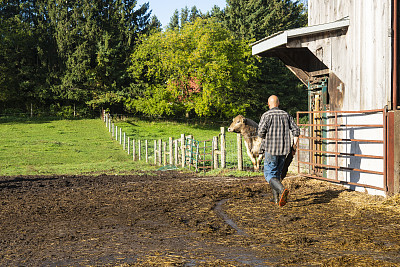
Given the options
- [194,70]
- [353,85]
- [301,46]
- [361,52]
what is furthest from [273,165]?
[194,70]

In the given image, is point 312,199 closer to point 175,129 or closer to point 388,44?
point 388,44

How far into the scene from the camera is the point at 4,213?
8.73m

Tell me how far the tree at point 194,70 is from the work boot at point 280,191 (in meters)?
36.6

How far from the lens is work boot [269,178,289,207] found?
7895mm

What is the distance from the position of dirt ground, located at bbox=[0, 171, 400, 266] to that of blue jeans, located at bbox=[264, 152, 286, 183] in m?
0.61

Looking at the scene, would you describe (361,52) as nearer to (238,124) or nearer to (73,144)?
(238,124)

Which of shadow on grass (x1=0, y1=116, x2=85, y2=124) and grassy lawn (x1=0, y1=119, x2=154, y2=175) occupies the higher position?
shadow on grass (x1=0, y1=116, x2=85, y2=124)

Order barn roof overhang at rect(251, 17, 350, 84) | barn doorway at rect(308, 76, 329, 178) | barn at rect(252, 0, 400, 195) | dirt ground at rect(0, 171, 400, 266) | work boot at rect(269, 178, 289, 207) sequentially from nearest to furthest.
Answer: dirt ground at rect(0, 171, 400, 266)
work boot at rect(269, 178, 289, 207)
barn at rect(252, 0, 400, 195)
barn roof overhang at rect(251, 17, 350, 84)
barn doorway at rect(308, 76, 329, 178)

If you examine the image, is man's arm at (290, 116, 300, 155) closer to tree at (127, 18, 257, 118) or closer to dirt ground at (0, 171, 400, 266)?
dirt ground at (0, 171, 400, 266)

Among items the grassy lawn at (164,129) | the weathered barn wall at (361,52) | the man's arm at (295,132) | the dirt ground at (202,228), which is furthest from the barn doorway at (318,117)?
the grassy lawn at (164,129)

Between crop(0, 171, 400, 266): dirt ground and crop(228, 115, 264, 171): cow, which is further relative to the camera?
crop(228, 115, 264, 171): cow

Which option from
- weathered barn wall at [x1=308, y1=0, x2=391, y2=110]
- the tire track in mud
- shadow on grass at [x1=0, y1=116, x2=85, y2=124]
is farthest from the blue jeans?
shadow on grass at [x1=0, y1=116, x2=85, y2=124]

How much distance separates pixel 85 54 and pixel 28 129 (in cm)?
1370

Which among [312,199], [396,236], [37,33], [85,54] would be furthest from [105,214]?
[37,33]
